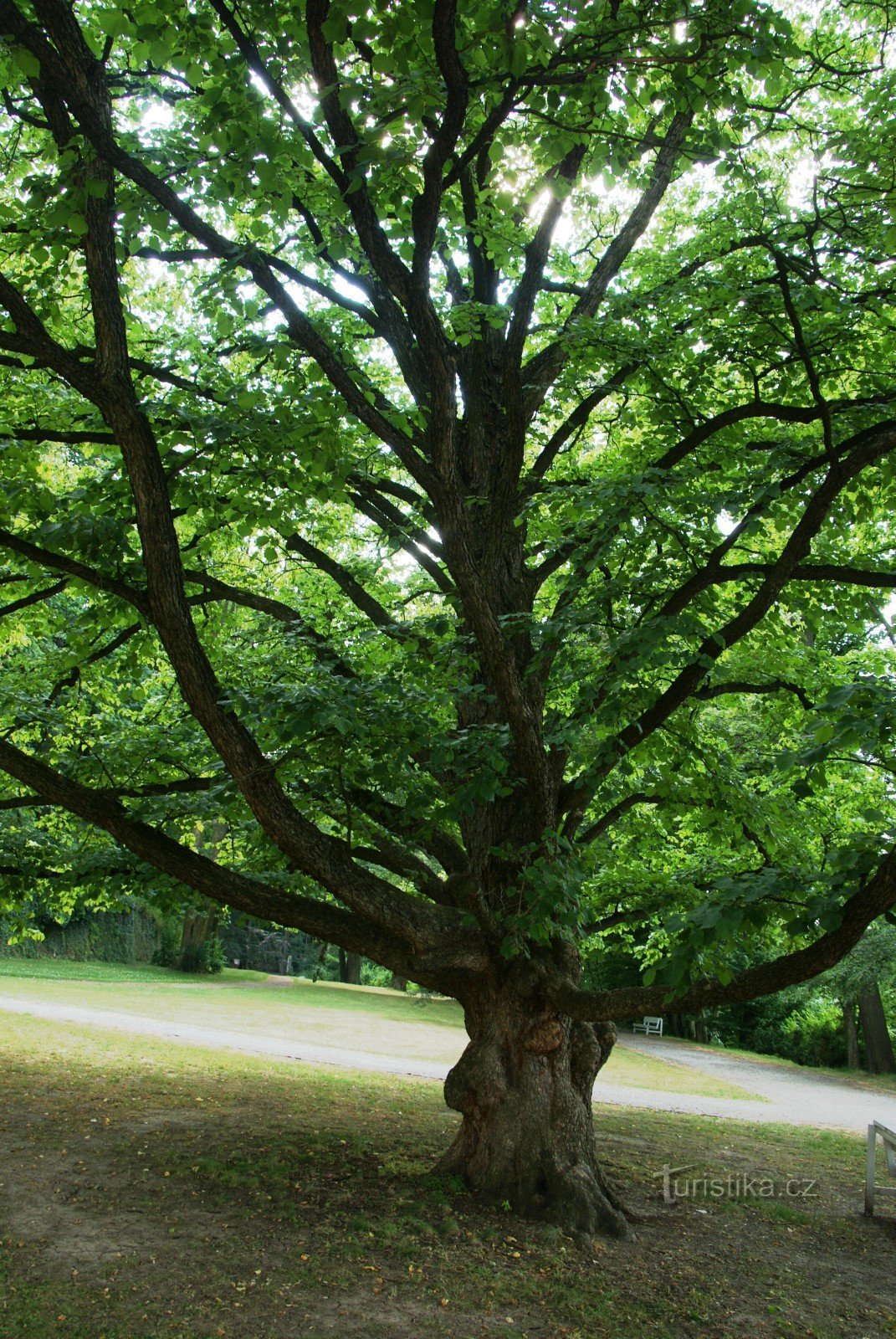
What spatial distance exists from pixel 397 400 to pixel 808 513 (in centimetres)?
643

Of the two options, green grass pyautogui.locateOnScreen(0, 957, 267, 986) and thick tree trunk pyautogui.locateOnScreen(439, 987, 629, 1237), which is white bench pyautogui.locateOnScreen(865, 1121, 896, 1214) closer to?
thick tree trunk pyautogui.locateOnScreen(439, 987, 629, 1237)

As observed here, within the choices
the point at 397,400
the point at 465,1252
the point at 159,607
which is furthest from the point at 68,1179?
the point at 397,400

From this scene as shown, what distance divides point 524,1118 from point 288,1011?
17.6m

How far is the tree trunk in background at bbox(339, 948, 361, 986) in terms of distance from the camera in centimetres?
3997

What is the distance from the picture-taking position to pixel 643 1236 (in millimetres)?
6992

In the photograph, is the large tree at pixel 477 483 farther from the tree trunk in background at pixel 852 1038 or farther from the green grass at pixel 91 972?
the tree trunk in background at pixel 852 1038

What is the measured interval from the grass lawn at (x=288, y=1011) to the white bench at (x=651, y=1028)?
22.5ft

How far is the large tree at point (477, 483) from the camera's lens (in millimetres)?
4871

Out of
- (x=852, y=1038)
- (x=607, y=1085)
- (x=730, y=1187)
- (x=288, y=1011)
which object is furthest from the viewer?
(x=852, y=1038)

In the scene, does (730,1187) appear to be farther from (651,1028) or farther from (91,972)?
(651,1028)

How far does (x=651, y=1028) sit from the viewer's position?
33094mm

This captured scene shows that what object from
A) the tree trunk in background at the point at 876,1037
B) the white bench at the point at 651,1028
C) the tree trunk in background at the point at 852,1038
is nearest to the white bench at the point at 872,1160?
the tree trunk in background at the point at 876,1037

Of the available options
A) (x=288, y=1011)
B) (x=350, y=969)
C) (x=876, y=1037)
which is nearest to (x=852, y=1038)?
(x=876, y=1037)

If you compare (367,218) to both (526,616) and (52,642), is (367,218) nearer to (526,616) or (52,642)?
(526,616)
